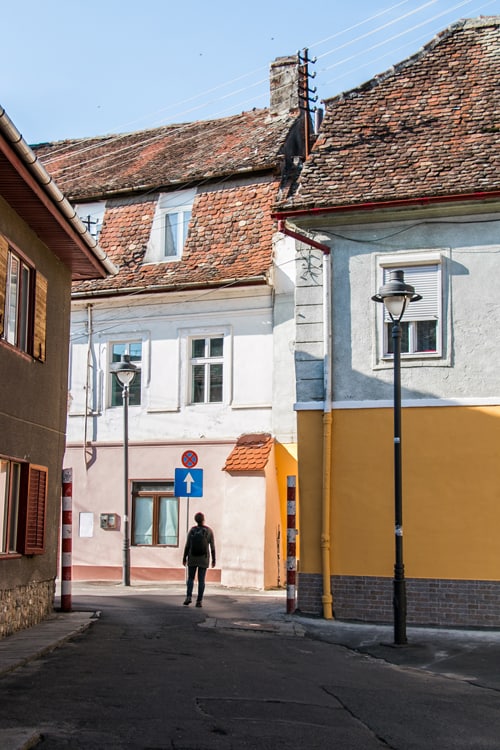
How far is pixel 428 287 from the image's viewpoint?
17172mm

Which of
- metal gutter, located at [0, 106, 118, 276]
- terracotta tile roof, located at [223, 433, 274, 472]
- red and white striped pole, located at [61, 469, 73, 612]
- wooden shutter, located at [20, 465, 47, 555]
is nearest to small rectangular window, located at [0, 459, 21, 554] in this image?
wooden shutter, located at [20, 465, 47, 555]

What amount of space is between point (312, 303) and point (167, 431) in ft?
32.1

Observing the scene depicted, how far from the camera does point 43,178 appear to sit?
1291 centimetres

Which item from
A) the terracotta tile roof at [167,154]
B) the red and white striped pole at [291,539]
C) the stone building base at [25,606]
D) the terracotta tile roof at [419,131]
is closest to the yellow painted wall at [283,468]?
the terracotta tile roof at [167,154]

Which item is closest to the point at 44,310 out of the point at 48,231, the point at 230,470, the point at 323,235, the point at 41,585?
the point at 48,231

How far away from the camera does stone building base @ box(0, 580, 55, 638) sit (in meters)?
13.3

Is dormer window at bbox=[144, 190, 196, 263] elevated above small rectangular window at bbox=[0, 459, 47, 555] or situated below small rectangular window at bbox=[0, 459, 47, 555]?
above

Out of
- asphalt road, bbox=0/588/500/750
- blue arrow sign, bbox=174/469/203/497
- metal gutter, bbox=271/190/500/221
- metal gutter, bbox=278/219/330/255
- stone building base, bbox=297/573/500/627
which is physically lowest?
asphalt road, bbox=0/588/500/750

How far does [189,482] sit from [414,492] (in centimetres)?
723

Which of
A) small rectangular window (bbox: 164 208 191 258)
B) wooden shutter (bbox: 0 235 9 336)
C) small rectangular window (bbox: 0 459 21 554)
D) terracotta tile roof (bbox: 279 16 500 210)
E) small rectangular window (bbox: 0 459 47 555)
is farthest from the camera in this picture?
small rectangular window (bbox: 164 208 191 258)

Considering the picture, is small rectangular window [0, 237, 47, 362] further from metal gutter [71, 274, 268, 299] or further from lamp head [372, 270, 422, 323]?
metal gutter [71, 274, 268, 299]

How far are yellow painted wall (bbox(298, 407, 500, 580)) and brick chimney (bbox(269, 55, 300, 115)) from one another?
49.7 feet

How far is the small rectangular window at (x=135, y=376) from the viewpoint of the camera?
2738 cm

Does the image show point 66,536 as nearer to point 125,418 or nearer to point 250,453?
point 125,418
